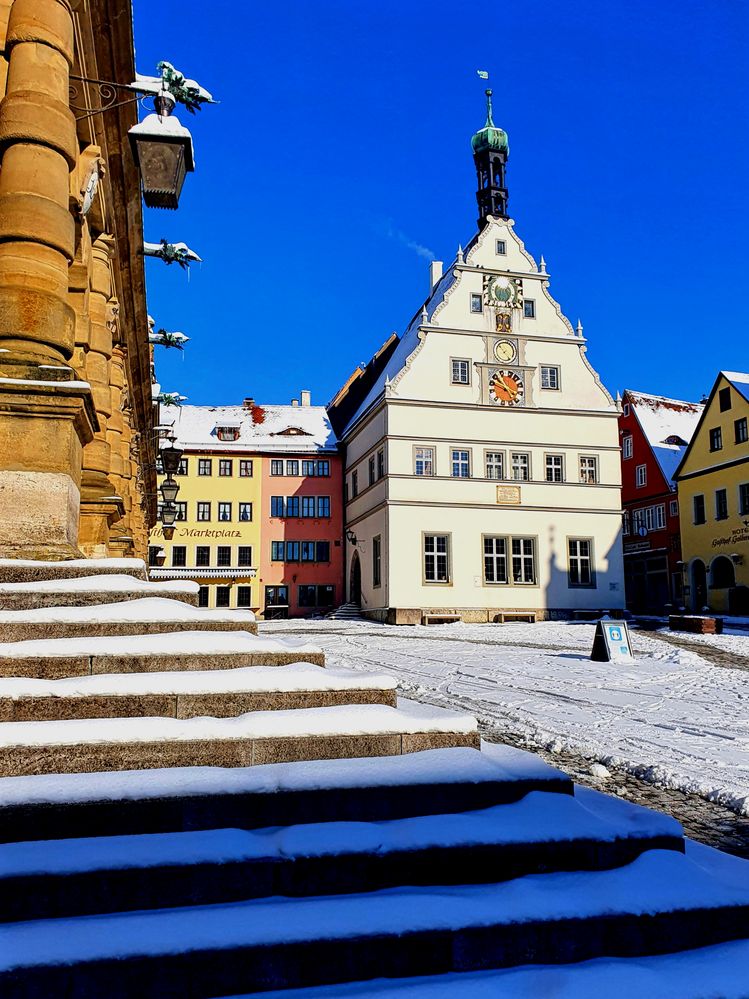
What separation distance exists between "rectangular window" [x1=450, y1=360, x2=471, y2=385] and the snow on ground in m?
19.6

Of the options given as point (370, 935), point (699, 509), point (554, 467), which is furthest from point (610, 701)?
point (699, 509)

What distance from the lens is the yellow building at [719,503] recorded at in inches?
1432

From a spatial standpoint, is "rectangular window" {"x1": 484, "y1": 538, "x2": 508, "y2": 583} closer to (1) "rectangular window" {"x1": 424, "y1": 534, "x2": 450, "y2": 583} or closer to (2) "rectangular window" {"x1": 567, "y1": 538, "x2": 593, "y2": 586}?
(1) "rectangular window" {"x1": 424, "y1": 534, "x2": 450, "y2": 583}

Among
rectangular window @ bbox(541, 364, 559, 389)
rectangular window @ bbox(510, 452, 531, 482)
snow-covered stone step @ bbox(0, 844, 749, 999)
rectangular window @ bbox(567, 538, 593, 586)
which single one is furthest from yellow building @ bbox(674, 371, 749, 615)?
snow-covered stone step @ bbox(0, 844, 749, 999)

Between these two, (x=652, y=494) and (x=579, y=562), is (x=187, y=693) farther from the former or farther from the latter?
(x=652, y=494)

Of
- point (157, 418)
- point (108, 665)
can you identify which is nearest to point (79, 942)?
point (108, 665)

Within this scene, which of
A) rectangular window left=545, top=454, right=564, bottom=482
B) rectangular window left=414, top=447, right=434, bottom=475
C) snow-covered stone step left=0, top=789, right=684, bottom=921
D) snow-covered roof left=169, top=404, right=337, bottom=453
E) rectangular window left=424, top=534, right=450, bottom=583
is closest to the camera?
snow-covered stone step left=0, top=789, right=684, bottom=921

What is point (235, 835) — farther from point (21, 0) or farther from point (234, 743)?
point (21, 0)

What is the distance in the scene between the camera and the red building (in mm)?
Answer: 44125

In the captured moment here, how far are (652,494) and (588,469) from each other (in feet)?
37.5

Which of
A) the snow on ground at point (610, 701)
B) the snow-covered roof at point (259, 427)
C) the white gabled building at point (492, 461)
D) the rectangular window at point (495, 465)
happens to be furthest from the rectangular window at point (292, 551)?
the snow on ground at point (610, 701)

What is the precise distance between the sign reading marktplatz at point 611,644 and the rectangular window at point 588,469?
22.6 metres

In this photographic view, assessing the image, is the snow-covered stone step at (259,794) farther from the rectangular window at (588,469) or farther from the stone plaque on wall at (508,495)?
the rectangular window at (588,469)

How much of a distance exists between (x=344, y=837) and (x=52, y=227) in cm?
565
